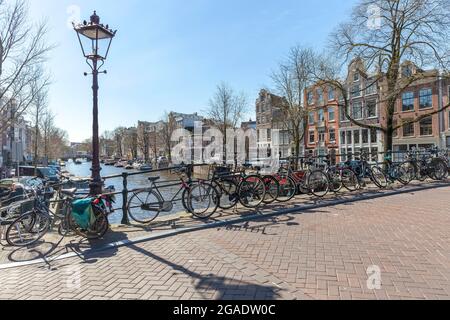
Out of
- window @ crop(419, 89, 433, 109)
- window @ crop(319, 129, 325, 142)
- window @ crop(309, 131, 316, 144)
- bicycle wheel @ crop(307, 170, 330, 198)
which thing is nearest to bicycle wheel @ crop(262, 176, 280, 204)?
bicycle wheel @ crop(307, 170, 330, 198)

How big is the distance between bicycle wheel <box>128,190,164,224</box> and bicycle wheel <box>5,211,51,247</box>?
1.56 m

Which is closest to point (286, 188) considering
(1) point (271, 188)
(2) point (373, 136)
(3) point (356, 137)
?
(1) point (271, 188)

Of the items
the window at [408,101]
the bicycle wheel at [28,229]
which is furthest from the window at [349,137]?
the bicycle wheel at [28,229]

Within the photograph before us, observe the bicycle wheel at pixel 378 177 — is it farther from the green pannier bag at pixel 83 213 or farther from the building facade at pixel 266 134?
the building facade at pixel 266 134

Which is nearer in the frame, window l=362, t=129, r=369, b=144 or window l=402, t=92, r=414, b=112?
window l=402, t=92, r=414, b=112

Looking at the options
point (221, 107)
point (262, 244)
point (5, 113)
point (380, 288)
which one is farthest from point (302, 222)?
point (221, 107)

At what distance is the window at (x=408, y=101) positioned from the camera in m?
32.8

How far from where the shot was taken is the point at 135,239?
4.99 metres

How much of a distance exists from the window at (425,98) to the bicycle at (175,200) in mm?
33346

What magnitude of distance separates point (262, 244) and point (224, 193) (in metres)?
2.61

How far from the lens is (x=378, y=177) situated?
9766 mm

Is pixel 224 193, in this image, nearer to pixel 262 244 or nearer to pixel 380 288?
pixel 262 244

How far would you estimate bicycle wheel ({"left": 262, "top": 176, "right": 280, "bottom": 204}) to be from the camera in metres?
7.61

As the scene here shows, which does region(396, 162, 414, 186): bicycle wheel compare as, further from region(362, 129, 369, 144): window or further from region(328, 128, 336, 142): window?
region(328, 128, 336, 142): window
